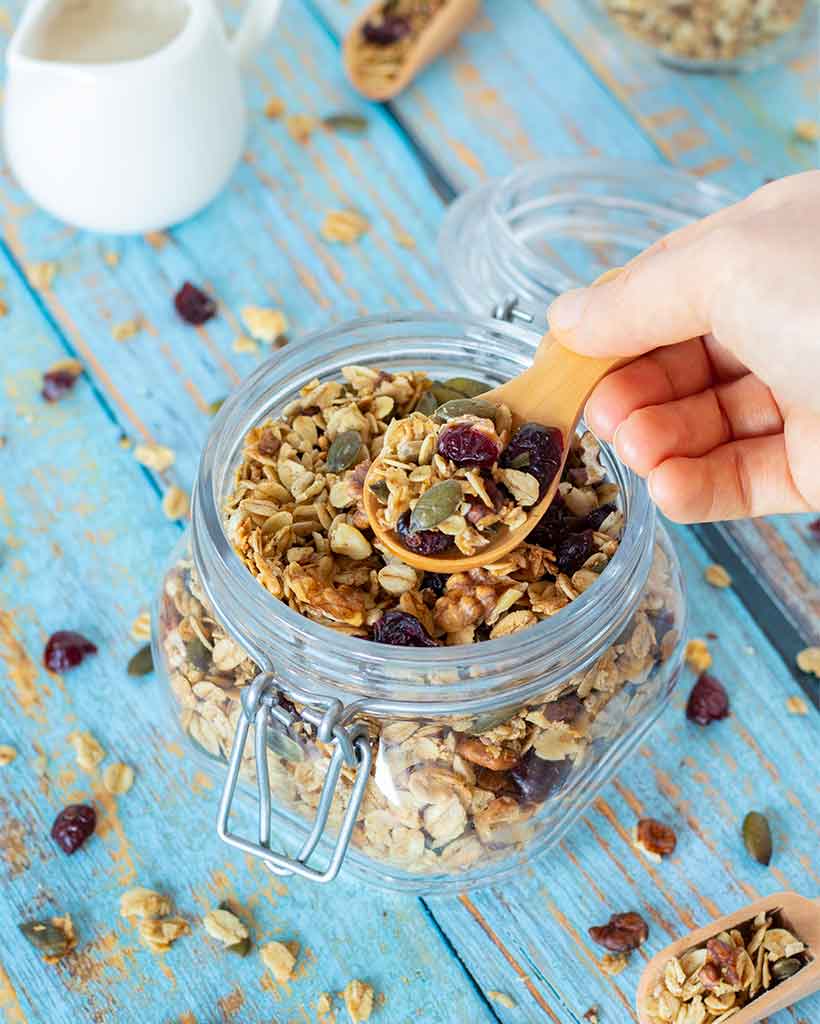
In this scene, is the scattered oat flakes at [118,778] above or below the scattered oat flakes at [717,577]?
above

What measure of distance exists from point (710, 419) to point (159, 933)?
0.57 m

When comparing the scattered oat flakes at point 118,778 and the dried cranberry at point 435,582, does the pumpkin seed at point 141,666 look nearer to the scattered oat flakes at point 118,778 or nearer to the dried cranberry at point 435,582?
the scattered oat flakes at point 118,778

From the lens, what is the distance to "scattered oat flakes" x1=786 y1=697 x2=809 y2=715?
1.06m

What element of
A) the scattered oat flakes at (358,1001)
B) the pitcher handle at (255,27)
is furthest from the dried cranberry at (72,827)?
the pitcher handle at (255,27)

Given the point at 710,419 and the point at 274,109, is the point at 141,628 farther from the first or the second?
the point at 274,109

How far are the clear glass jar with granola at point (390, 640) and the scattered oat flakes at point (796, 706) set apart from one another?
14 cm

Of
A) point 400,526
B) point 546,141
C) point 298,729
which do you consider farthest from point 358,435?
point 546,141

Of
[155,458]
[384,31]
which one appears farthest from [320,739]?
[384,31]

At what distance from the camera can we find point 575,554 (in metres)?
0.87

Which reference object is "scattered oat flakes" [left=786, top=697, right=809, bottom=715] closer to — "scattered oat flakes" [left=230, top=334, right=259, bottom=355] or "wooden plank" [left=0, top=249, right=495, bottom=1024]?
"wooden plank" [left=0, top=249, right=495, bottom=1024]

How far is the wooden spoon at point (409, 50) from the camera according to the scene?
139 cm

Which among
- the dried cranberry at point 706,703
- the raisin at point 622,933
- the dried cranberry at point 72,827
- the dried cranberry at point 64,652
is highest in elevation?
the dried cranberry at point 64,652

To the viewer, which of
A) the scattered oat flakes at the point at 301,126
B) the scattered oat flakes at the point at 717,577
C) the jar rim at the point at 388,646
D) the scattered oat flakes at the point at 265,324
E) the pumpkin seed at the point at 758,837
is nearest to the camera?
the jar rim at the point at 388,646

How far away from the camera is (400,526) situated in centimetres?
84
